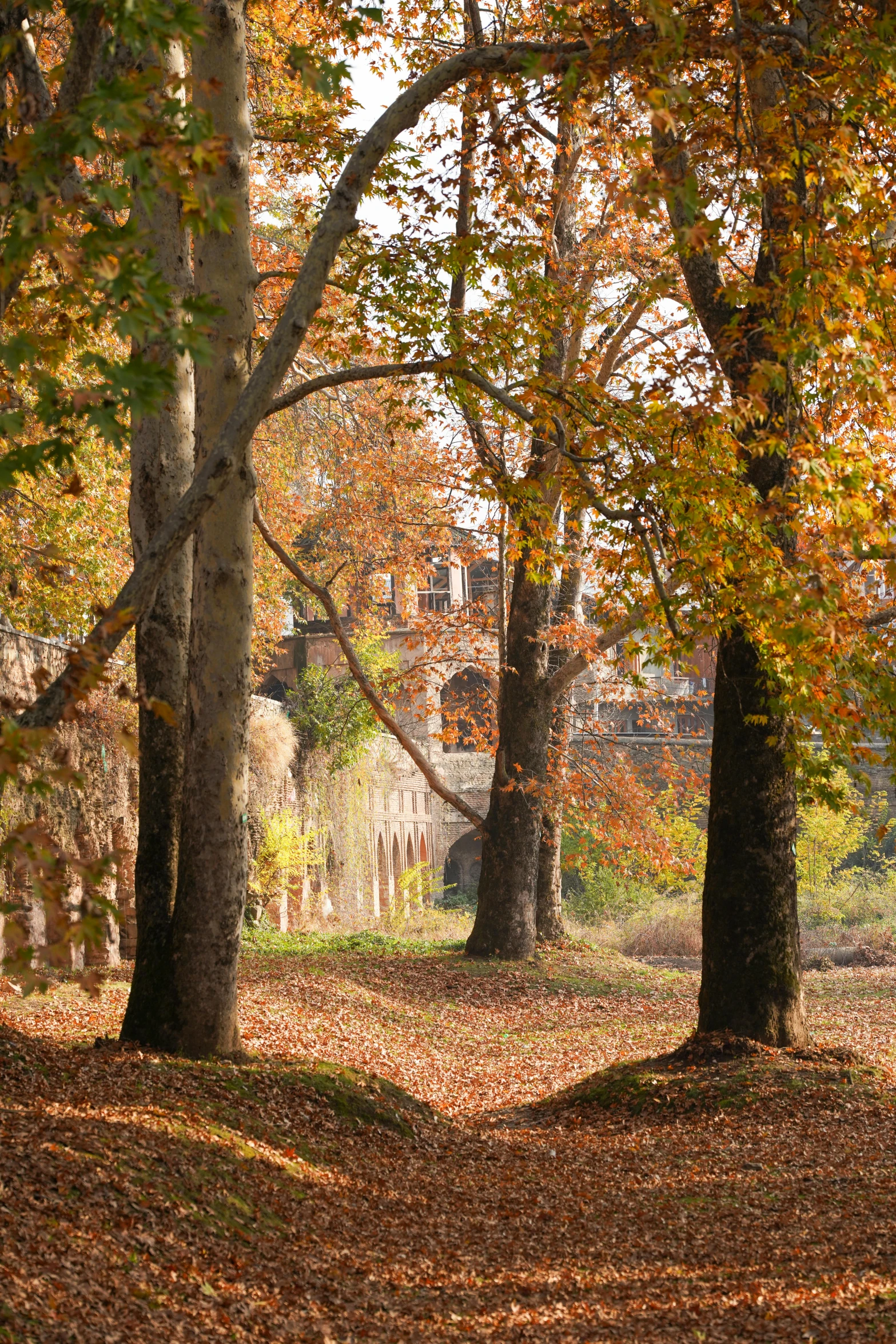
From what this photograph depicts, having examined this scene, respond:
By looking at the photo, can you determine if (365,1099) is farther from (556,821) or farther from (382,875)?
(382,875)

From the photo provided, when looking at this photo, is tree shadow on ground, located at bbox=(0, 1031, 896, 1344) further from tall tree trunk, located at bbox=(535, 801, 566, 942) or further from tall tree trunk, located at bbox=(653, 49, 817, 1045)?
tall tree trunk, located at bbox=(535, 801, 566, 942)

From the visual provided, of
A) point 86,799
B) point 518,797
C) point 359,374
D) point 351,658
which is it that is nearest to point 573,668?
point 518,797

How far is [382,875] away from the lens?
24188mm

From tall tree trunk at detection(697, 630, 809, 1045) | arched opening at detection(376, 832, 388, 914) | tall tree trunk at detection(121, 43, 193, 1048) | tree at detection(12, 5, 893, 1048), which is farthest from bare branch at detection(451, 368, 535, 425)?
arched opening at detection(376, 832, 388, 914)

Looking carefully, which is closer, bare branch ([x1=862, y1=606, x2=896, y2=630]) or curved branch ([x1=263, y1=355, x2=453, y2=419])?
curved branch ([x1=263, y1=355, x2=453, y2=419])

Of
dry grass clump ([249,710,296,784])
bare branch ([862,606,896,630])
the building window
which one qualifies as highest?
the building window

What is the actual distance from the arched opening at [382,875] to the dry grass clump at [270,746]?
592 cm

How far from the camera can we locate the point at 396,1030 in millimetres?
10062

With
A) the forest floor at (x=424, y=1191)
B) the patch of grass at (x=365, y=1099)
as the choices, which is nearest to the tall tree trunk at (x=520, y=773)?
the forest floor at (x=424, y=1191)

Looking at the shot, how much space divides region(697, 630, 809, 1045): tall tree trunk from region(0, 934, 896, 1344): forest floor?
1.11 feet

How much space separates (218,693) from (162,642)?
23.6 inches

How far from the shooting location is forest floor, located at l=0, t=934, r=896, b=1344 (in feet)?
12.3

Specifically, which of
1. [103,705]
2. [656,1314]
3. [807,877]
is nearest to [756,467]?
[656,1314]

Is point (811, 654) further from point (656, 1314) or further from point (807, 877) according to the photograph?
point (807, 877)
